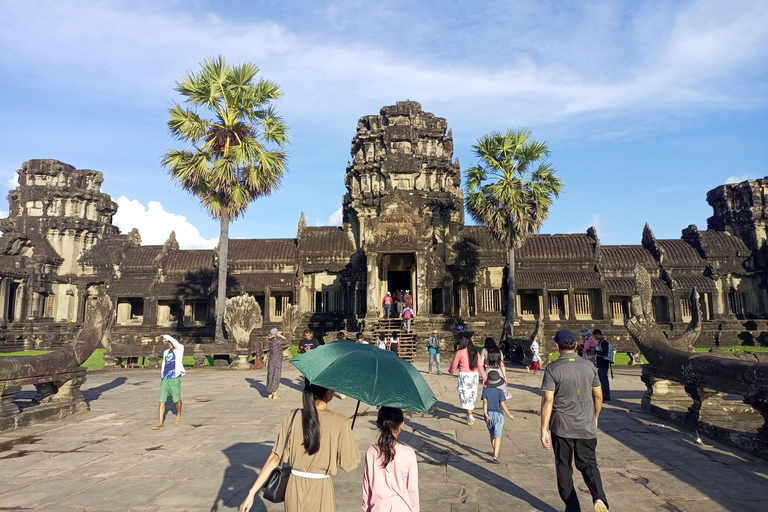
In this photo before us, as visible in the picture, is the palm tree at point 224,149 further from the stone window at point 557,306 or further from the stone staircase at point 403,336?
the stone window at point 557,306

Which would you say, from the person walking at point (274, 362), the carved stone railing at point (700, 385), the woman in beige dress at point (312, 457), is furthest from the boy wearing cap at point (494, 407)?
the person walking at point (274, 362)

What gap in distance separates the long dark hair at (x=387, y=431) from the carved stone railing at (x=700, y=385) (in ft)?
19.4

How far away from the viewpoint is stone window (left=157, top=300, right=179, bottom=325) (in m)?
33.3

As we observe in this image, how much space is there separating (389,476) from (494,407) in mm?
4101

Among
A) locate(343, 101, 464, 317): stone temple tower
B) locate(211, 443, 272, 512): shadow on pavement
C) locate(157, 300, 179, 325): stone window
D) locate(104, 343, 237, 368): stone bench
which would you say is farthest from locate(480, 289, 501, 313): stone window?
locate(211, 443, 272, 512): shadow on pavement

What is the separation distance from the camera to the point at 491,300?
3095cm

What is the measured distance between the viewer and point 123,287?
3347cm

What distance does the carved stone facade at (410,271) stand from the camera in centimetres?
3012

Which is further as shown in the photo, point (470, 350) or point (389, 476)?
point (470, 350)

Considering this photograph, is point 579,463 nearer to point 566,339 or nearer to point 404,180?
point 566,339

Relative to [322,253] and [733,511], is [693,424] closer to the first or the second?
[733,511]

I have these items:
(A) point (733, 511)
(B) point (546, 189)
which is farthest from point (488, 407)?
(B) point (546, 189)

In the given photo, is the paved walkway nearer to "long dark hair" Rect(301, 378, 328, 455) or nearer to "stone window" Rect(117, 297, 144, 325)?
"long dark hair" Rect(301, 378, 328, 455)

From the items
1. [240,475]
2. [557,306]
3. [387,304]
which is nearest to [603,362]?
[240,475]
